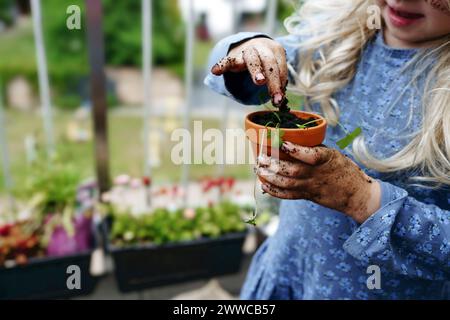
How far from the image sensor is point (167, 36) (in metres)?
6.36

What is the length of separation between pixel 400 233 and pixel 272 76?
1.25 feet

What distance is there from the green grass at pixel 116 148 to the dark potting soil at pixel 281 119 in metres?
2.39

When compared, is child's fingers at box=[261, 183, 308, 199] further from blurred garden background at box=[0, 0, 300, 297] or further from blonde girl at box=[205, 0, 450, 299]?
blurred garden background at box=[0, 0, 300, 297]

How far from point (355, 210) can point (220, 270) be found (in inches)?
50.1

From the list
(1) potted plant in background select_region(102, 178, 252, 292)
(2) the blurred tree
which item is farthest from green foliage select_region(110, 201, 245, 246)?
(2) the blurred tree

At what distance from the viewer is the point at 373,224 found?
0.78 metres

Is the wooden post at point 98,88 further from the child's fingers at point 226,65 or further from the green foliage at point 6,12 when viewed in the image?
the green foliage at point 6,12

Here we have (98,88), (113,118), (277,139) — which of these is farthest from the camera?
(113,118)

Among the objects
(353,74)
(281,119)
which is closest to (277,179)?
(281,119)

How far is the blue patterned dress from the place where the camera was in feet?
2.61

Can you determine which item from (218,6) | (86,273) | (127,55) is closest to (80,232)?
(86,273)

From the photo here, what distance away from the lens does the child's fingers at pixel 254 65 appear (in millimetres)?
748

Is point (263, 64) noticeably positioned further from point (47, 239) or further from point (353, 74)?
point (47, 239)

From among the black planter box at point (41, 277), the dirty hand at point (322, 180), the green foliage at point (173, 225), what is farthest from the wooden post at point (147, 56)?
the dirty hand at point (322, 180)
